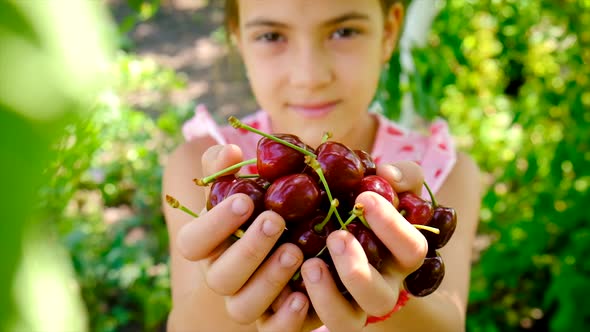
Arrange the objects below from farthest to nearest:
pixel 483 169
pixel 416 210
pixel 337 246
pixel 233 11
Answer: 1. pixel 483 169
2. pixel 233 11
3. pixel 416 210
4. pixel 337 246

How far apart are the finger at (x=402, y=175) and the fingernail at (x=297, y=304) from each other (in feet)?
0.66

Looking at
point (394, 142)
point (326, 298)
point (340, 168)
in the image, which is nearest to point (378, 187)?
point (340, 168)

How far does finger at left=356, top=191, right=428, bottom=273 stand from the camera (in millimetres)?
701

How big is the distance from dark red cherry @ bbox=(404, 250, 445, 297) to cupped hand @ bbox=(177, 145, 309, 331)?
182mm

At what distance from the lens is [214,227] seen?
73cm

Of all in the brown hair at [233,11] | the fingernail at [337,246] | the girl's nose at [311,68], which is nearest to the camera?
the fingernail at [337,246]

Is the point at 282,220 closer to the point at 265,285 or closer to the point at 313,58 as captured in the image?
the point at 265,285

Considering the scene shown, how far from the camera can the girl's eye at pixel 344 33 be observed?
4.22 ft

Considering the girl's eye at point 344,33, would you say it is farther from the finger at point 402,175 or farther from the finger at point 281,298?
the finger at point 281,298

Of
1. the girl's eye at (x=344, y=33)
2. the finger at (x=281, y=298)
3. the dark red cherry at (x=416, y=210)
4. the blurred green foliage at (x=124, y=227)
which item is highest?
the girl's eye at (x=344, y=33)

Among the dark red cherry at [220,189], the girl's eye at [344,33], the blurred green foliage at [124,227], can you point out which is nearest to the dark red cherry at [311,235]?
the dark red cherry at [220,189]

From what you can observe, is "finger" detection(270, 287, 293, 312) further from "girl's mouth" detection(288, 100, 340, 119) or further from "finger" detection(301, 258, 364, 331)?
"girl's mouth" detection(288, 100, 340, 119)

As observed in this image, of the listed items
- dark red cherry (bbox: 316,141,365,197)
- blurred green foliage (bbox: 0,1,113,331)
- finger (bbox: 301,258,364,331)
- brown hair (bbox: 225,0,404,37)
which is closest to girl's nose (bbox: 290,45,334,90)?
brown hair (bbox: 225,0,404,37)

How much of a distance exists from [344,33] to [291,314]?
73cm
